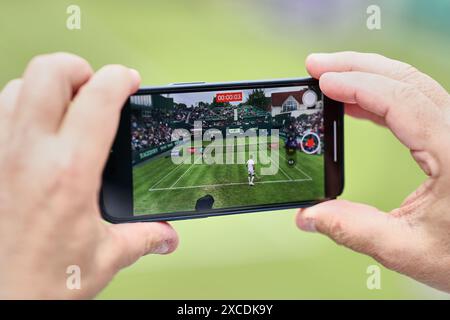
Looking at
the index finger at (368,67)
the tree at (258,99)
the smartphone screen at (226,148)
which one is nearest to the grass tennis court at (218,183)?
the smartphone screen at (226,148)

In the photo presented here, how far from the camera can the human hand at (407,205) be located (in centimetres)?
92

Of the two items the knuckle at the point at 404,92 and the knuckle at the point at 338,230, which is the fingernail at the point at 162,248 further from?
the knuckle at the point at 404,92

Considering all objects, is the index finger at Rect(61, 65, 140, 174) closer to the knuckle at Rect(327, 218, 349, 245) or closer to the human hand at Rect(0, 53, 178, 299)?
the human hand at Rect(0, 53, 178, 299)

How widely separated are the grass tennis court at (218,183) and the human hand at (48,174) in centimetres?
26

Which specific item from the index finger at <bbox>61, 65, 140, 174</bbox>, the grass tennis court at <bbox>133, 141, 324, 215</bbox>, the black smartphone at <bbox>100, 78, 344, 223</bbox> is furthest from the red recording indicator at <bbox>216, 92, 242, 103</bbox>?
the index finger at <bbox>61, 65, 140, 174</bbox>

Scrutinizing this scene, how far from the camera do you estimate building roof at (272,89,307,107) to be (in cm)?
105

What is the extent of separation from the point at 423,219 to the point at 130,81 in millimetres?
656

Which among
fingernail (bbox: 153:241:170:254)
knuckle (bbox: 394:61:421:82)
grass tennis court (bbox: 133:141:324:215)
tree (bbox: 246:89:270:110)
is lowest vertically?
fingernail (bbox: 153:241:170:254)

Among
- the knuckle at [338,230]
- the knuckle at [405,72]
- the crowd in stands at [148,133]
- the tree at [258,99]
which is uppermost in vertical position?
the knuckle at [405,72]

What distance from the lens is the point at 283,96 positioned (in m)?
1.05

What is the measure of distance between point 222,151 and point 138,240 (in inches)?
11.6

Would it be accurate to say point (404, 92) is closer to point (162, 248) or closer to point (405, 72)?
point (405, 72)

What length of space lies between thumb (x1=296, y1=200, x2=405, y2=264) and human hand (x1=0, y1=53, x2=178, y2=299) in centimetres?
50

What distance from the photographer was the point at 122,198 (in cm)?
99
